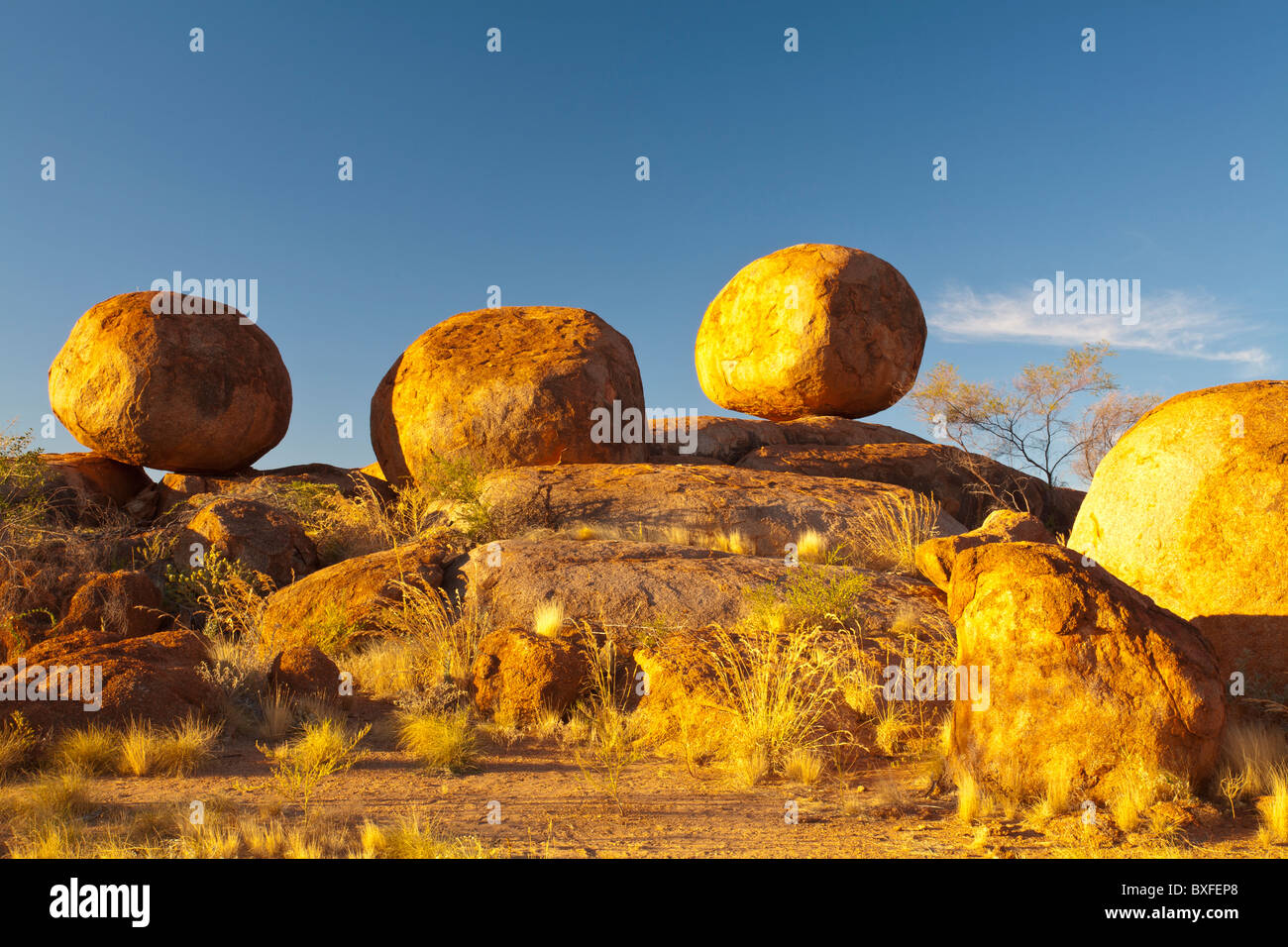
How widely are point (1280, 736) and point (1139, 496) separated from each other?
67.0 inches

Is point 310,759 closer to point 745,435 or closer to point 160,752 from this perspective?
point 160,752

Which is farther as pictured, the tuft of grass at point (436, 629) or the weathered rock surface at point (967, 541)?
the tuft of grass at point (436, 629)

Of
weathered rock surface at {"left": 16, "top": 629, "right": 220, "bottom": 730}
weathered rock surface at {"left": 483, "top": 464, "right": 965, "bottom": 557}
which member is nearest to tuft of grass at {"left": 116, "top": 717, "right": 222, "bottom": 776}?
weathered rock surface at {"left": 16, "top": 629, "right": 220, "bottom": 730}

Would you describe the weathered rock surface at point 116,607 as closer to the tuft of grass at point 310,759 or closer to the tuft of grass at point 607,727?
the tuft of grass at point 310,759

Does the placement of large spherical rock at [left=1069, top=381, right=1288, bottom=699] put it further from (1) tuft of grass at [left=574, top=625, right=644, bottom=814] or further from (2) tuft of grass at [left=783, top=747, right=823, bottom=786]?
(1) tuft of grass at [left=574, top=625, right=644, bottom=814]

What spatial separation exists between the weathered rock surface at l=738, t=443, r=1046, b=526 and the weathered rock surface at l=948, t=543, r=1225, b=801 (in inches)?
344

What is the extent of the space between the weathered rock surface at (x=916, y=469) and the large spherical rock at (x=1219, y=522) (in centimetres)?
764

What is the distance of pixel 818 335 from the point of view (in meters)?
15.5

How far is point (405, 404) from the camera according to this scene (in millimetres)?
12750

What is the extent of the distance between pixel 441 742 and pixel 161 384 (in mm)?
10002

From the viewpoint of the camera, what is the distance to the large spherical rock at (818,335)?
610 inches

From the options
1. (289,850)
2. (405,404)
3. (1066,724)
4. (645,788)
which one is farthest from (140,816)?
(405,404)

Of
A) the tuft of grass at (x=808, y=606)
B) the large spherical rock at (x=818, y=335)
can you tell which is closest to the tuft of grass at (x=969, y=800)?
the tuft of grass at (x=808, y=606)

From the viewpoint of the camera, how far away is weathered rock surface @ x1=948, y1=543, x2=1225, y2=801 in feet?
15.1
